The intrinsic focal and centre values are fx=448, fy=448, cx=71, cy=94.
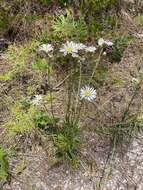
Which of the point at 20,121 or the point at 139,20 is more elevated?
the point at 139,20

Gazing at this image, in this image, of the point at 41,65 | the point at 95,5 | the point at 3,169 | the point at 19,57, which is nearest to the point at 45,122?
the point at 3,169

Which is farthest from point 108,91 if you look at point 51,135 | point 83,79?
point 51,135

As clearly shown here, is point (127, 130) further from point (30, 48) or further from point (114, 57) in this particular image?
point (30, 48)

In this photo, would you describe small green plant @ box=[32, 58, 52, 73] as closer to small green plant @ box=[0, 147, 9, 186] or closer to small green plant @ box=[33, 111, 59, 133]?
small green plant @ box=[33, 111, 59, 133]

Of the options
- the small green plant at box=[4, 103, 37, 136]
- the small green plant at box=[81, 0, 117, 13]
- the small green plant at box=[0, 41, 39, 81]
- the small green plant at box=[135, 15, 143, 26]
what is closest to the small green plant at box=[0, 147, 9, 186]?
the small green plant at box=[4, 103, 37, 136]

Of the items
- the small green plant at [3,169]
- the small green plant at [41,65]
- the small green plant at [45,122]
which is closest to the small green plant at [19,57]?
the small green plant at [41,65]

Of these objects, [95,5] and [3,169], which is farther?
[95,5]

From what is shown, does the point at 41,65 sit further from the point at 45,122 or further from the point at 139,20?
the point at 139,20

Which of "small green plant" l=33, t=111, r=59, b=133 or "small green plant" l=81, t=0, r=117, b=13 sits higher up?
"small green plant" l=81, t=0, r=117, b=13
